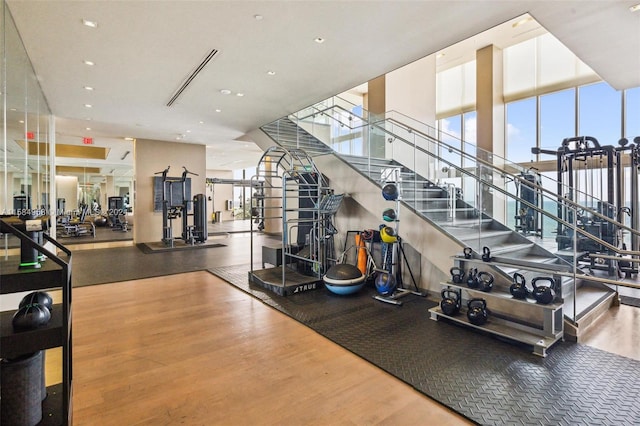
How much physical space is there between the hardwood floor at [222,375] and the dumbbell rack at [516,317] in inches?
56.6

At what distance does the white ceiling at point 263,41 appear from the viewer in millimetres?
3369

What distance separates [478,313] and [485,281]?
438 millimetres

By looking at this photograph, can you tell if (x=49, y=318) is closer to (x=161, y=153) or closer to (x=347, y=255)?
(x=347, y=255)

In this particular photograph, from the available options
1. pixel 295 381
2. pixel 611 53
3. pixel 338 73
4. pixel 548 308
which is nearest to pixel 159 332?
pixel 295 381

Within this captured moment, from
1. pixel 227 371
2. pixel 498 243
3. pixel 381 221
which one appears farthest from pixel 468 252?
pixel 227 371

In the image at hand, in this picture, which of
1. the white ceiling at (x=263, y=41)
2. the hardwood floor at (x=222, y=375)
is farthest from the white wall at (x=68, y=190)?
the hardwood floor at (x=222, y=375)

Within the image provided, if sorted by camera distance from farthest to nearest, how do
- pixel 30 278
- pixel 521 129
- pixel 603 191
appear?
pixel 521 129, pixel 603 191, pixel 30 278

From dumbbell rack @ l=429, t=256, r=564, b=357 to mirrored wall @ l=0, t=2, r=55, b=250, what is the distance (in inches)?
178

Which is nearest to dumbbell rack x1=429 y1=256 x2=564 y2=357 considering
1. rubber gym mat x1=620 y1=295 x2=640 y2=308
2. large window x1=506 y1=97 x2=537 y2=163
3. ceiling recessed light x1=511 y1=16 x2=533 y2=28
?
rubber gym mat x1=620 y1=295 x2=640 y2=308

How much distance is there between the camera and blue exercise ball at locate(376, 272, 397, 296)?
475 centimetres

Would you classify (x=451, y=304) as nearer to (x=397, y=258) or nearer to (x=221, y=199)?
(x=397, y=258)

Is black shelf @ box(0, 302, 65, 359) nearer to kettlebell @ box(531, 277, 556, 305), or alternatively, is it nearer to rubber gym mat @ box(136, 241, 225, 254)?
kettlebell @ box(531, 277, 556, 305)

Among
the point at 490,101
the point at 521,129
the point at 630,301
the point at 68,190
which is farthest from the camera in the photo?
the point at 68,190

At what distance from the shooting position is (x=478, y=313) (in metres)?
3.54
